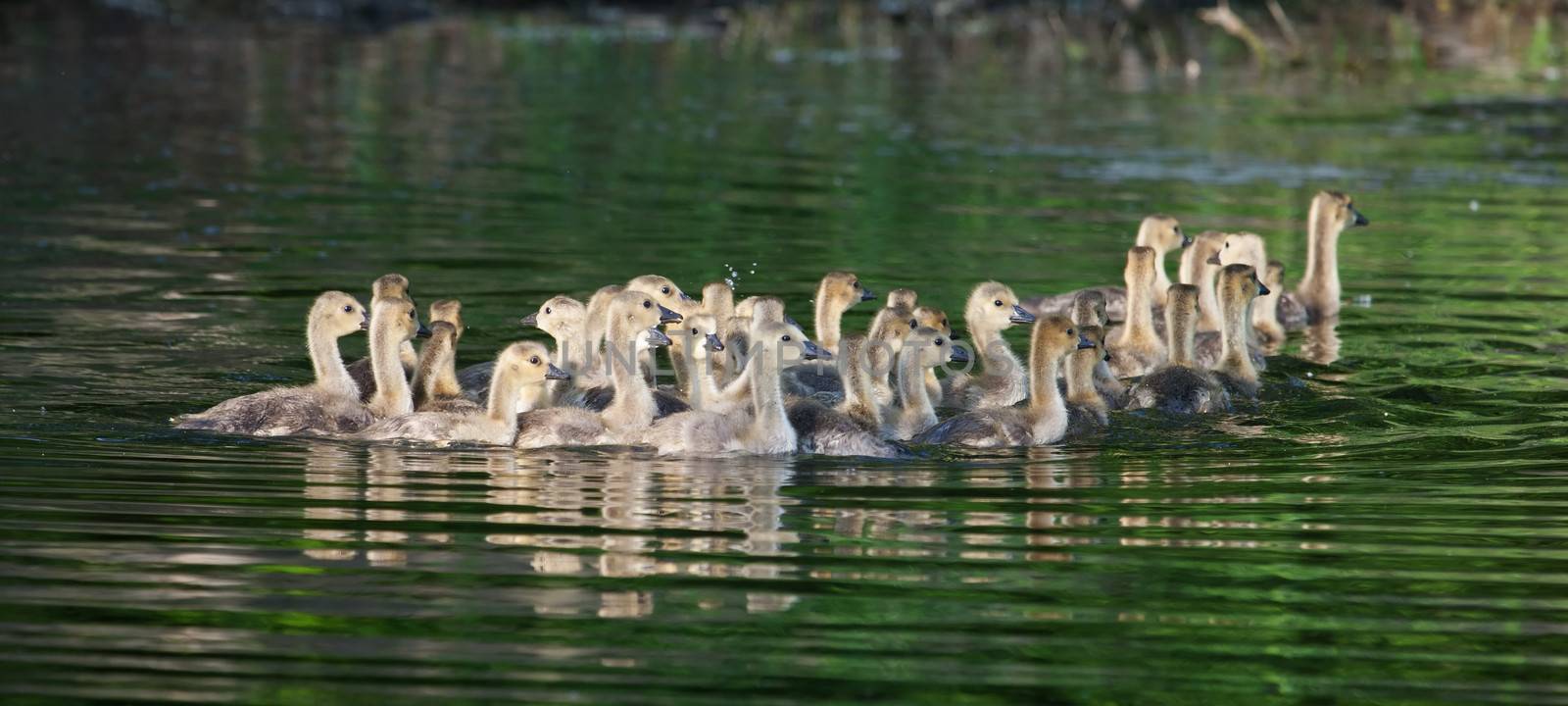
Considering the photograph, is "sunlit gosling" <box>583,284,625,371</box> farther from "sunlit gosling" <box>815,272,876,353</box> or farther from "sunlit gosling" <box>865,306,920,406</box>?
"sunlit gosling" <box>815,272,876,353</box>

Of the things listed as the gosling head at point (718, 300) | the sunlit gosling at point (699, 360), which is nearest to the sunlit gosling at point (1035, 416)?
the sunlit gosling at point (699, 360)

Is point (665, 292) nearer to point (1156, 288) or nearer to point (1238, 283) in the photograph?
point (1238, 283)

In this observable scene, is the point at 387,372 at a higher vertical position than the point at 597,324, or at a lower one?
lower

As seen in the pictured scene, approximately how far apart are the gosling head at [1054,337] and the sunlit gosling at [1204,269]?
4.25m

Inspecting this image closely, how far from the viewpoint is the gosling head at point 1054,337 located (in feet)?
41.0

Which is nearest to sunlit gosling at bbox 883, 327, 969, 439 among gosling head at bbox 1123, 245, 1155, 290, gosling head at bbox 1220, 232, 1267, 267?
gosling head at bbox 1123, 245, 1155, 290

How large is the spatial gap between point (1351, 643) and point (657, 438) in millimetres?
4567

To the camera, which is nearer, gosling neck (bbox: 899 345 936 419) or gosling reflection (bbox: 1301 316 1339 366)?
gosling neck (bbox: 899 345 936 419)

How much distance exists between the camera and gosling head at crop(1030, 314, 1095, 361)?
41.0ft

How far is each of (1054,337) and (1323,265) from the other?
711 cm

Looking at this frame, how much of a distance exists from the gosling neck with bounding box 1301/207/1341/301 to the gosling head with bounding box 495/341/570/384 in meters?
8.82

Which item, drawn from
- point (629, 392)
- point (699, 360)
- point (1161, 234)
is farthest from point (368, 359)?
point (1161, 234)

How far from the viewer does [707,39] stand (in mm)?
52906

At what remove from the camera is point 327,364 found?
12.4 m
